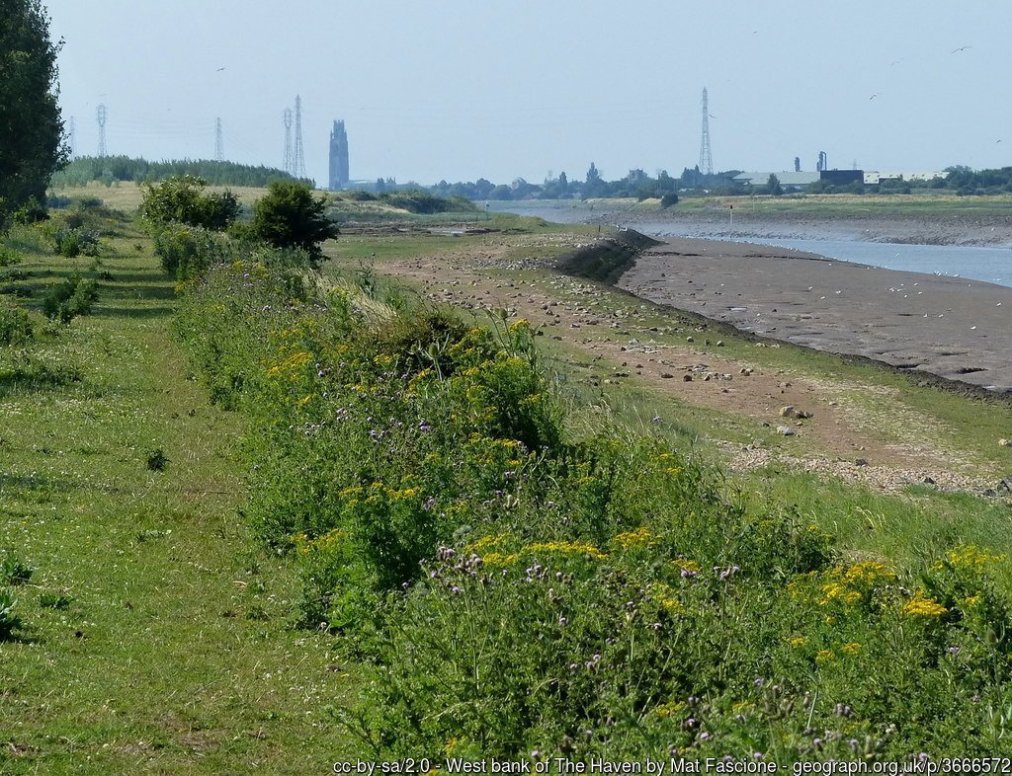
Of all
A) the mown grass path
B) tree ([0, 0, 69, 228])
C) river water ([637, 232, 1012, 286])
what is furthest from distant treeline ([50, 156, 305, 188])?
the mown grass path

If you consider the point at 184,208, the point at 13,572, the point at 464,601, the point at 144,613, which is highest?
the point at 184,208

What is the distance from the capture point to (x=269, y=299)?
1856 cm

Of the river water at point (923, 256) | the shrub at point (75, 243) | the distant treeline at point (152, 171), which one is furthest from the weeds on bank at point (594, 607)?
the distant treeline at point (152, 171)

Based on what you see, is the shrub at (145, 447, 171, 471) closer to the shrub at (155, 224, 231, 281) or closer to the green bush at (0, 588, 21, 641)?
the green bush at (0, 588, 21, 641)

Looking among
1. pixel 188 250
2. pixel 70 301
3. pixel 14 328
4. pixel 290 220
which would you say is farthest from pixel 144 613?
pixel 290 220

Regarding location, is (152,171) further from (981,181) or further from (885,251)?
(981,181)

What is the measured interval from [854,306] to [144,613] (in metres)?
36.9

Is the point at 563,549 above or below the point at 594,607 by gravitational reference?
above

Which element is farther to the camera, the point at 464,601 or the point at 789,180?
the point at 789,180

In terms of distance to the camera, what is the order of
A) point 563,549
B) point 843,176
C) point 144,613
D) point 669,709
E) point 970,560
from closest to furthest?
1. point 669,709
2. point 563,549
3. point 970,560
4. point 144,613
5. point 843,176

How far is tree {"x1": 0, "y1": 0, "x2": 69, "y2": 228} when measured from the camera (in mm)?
32969

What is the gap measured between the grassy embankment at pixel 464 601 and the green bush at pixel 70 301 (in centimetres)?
965

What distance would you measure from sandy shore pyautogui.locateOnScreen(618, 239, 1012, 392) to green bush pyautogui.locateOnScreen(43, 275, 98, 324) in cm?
1688

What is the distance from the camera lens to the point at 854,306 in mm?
42656
